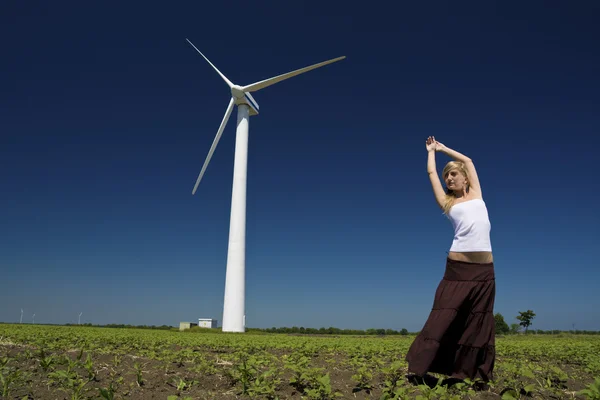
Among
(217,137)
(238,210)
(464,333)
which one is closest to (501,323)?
(238,210)

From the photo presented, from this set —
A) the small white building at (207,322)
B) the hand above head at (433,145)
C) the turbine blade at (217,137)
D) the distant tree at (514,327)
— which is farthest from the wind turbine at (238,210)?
the distant tree at (514,327)

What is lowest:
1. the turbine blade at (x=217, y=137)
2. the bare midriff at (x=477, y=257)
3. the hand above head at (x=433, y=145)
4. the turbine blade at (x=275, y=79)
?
the bare midriff at (x=477, y=257)

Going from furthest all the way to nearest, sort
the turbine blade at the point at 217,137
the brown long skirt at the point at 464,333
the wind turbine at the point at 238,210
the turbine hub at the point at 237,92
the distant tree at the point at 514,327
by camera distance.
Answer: the distant tree at the point at 514,327, the turbine hub at the point at 237,92, the turbine blade at the point at 217,137, the wind turbine at the point at 238,210, the brown long skirt at the point at 464,333

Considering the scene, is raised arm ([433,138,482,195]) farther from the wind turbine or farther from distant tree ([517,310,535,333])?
distant tree ([517,310,535,333])

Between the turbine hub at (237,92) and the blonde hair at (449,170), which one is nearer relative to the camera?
the blonde hair at (449,170)

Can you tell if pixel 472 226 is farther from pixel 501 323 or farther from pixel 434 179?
pixel 501 323

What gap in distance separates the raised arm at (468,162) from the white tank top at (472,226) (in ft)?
0.87

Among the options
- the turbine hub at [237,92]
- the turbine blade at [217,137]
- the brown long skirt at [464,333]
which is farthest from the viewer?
the turbine hub at [237,92]

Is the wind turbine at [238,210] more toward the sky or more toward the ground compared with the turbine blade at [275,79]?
more toward the ground

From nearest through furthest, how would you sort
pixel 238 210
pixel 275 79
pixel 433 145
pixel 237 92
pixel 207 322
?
1. pixel 433 145
2. pixel 238 210
3. pixel 275 79
4. pixel 237 92
5. pixel 207 322

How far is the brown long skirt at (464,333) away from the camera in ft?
17.6

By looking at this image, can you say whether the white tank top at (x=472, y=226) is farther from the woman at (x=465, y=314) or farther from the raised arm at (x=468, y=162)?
the raised arm at (x=468, y=162)

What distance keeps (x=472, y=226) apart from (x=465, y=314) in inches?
44.2

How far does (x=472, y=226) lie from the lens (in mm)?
5422
